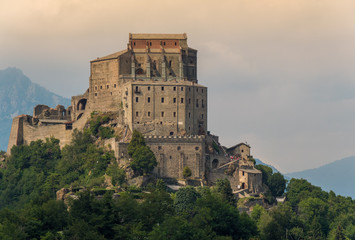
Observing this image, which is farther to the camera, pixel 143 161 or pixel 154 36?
pixel 154 36

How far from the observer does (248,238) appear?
89312 millimetres

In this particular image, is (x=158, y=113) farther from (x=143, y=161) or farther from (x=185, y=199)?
(x=185, y=199)

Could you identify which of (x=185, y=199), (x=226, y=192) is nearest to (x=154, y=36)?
(x=226, y=192)

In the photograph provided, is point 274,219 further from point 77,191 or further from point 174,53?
point 174,53

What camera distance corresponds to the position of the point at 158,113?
375 feet

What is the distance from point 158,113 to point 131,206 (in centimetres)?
2909

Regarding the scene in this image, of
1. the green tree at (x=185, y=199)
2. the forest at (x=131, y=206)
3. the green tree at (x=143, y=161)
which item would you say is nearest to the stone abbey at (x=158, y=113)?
the green tree at (x=143, y=161)

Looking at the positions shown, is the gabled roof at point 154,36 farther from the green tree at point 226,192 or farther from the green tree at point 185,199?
the green tree at point 185,199

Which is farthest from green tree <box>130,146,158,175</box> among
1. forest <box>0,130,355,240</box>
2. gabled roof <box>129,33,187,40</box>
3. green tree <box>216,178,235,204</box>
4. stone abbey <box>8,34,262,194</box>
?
gabled roof <box>129,33,187,40</box>

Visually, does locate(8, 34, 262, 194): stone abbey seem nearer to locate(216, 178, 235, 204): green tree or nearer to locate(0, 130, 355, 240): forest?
locate(0, 130, 355, 240): forest

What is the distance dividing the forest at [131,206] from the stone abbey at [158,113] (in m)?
2.76

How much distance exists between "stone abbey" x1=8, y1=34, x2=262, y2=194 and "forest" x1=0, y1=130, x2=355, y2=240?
2.76 meters

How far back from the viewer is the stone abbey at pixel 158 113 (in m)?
111

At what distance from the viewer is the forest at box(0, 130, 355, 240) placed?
8250 centimetres
